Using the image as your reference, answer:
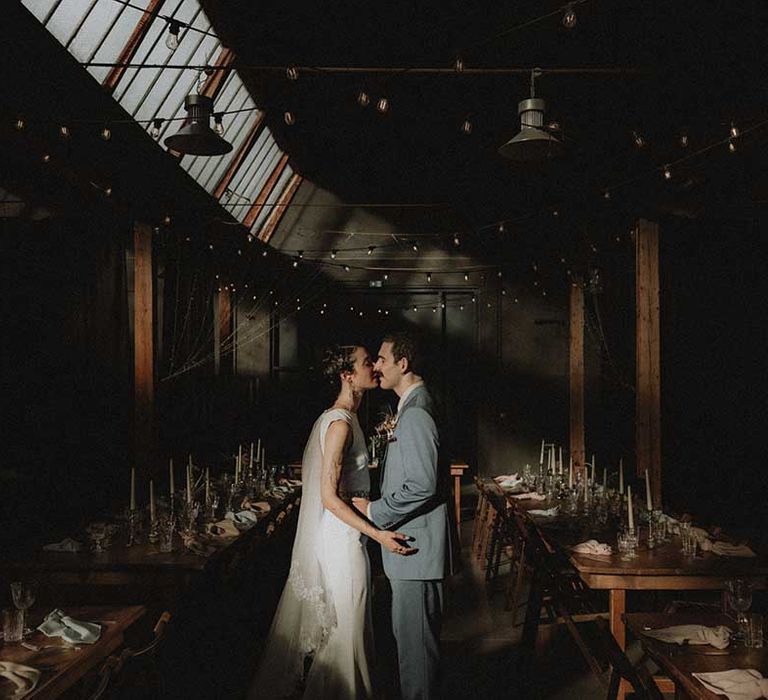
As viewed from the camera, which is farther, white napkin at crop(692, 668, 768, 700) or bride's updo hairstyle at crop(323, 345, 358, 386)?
bride's updo hairstyle at crop(323, 345, 358, 386)

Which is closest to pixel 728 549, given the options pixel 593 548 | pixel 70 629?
pixel 593 548

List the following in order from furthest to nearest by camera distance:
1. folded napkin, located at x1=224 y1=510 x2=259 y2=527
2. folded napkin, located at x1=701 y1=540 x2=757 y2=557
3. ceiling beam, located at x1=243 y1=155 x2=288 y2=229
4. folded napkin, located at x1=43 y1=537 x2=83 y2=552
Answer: ceiling beam, located at x1=243 y1=155 x2=288 y2=229 < folded napkin, located at x1=224 y1=510 x2=259 y2=527 < folded napkin, located at x1=43 y1=537 x2=83 y2=552 < folded napkin, located at x1=701 y1=540 x2=757 y2=557

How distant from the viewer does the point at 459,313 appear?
39.9 feet

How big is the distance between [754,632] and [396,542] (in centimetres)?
140

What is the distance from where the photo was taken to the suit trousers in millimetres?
3334

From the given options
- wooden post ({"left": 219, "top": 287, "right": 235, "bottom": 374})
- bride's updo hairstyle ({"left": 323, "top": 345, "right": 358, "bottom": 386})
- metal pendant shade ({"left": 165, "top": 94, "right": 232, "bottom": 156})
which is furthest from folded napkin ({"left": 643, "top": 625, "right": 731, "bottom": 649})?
wooden post ({"left": 219, "top": 287, "right": 235, "bottom": 374})

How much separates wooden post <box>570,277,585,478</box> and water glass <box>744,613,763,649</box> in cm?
646

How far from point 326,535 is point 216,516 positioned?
6.98ft

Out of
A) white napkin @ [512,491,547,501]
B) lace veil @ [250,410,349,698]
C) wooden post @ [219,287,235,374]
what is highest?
wooden post @ [219,287,235,374]

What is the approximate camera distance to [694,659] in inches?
107

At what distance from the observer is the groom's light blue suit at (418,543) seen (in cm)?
334

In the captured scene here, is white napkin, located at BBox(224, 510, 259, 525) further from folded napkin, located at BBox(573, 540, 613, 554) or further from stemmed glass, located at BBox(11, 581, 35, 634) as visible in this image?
stemmed glass, located at BBox(11, 581, 35, 634)

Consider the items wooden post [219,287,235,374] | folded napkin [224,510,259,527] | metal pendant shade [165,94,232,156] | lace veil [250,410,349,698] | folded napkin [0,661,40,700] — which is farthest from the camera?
wooden post [219,287,235,374]

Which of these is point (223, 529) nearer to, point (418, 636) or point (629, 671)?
point (418, 636)
